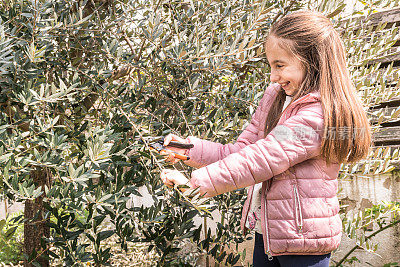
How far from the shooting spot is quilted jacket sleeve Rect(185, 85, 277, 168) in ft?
5.90

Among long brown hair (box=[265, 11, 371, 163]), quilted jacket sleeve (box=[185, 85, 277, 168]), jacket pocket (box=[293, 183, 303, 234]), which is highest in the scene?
long brown hair (box=[265, 11, 371, 163])

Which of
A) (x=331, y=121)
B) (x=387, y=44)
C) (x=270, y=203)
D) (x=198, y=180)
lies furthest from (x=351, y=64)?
(x=198, y=180)

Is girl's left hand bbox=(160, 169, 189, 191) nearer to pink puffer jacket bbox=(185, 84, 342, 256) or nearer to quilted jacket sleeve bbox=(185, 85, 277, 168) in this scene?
pink puffer jacket bbox=(185, 84, 342, 256)

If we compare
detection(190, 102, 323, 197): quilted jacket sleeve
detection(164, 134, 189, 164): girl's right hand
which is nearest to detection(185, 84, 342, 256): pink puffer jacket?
detection(190, 102, 323, 197): quilted jacket sleeve

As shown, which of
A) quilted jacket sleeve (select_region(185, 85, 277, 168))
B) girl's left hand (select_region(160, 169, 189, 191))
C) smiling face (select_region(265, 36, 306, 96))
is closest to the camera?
girl's left hand (select_region(160, 169, 189, 191))

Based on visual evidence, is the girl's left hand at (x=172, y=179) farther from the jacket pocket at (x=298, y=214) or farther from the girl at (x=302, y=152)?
the jacket pocket at (x=298, y=214)

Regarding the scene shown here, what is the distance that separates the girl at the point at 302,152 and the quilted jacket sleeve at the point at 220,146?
0.17 metres

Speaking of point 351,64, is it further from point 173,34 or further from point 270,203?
point 270,203

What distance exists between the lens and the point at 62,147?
1.54 metres

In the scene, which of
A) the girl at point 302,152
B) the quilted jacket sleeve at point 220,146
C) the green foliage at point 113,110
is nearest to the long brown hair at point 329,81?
the girl at point 302,152

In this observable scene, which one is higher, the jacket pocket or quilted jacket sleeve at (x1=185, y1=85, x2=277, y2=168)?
quilted jacket sleeve at (x1=185, y1=85, x2=277, y2=168)

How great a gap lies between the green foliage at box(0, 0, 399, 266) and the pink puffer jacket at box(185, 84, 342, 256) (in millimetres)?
178

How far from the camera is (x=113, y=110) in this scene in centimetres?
180

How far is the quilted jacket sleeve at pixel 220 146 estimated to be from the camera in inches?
70.9
